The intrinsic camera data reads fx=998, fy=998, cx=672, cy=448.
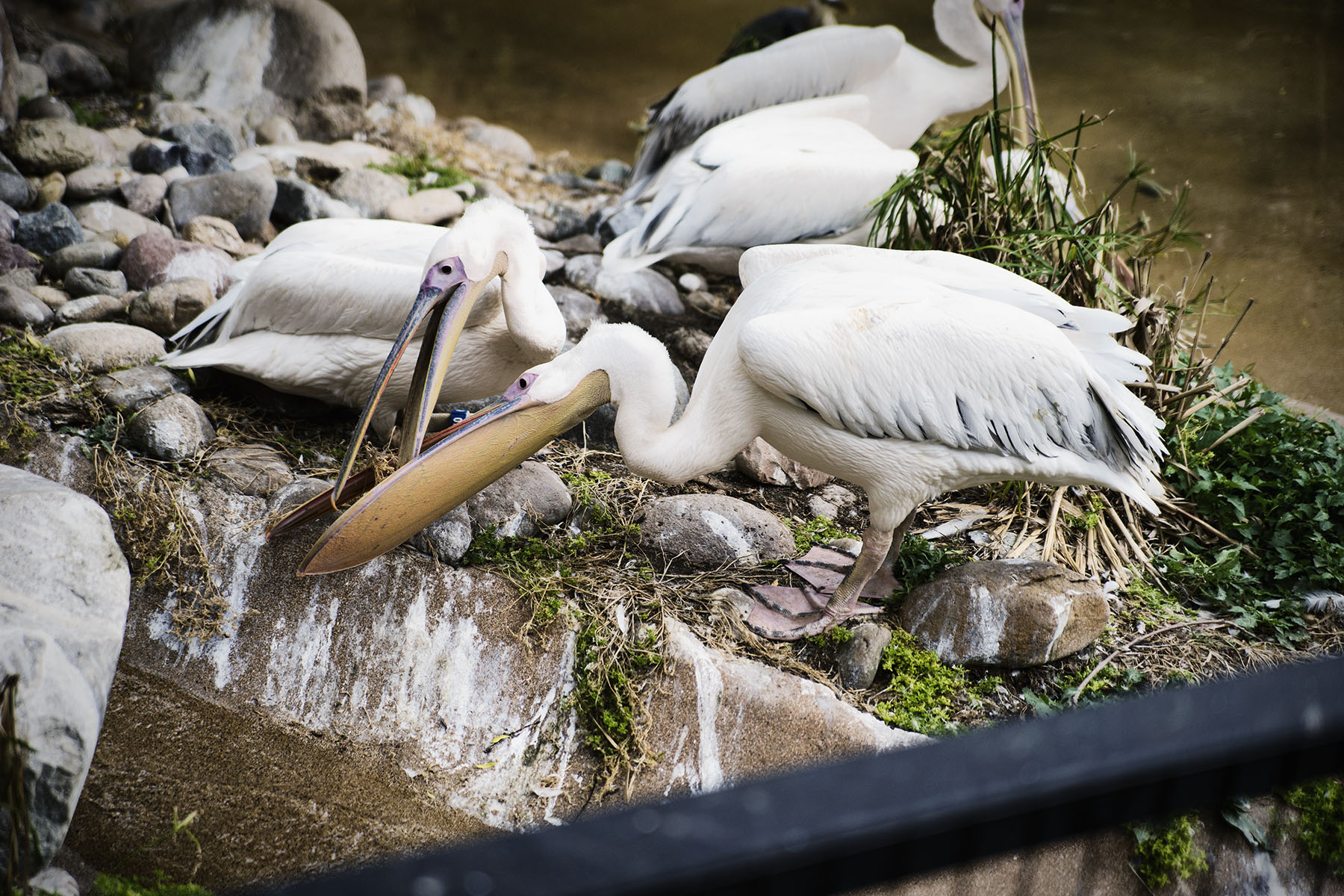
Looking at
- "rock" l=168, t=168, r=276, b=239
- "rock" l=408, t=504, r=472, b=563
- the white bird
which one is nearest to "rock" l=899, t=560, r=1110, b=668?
"rock" l=408, t=504, r=472, b=563

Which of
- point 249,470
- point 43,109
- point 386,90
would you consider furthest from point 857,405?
point 386,90

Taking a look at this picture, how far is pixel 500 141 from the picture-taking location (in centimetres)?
698

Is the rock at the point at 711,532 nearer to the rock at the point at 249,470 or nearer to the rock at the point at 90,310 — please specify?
the rock at the point at 249,470

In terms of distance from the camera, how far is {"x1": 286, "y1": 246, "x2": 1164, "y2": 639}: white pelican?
2.48 meters

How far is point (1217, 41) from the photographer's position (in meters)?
8.09

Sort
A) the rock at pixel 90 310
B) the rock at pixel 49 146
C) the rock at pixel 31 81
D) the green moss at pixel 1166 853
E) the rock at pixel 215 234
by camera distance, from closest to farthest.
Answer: the green moss at pixel 1166 853 → the rock at pixel 90 310 → the rock at pixel 215 234 → the rock at pixel 49 146 → the rock at pixel 31 81

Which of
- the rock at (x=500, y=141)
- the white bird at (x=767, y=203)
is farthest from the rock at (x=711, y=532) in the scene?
the rock at (x=500, y=141)

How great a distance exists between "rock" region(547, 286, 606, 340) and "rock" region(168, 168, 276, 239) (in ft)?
4.54

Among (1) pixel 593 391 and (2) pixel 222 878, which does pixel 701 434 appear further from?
(2) pixel 222 878

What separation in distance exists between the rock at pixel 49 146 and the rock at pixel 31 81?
2.92 feet

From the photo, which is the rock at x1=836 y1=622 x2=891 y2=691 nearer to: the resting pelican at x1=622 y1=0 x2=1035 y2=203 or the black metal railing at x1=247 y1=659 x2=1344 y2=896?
the black metal railing at x1=247 y1=659 x2=1344 y2=896

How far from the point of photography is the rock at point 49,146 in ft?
14.9

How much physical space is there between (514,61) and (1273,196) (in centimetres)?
624

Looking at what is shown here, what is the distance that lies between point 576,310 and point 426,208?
1.30 m
